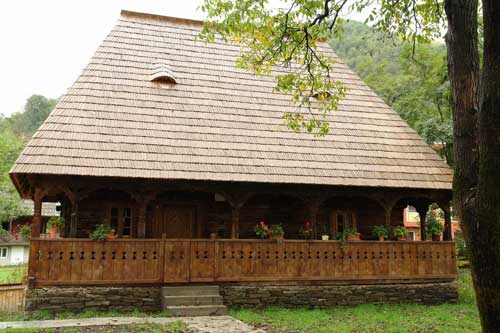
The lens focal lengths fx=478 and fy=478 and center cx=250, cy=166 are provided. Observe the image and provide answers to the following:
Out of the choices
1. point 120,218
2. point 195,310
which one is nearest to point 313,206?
point 195,310

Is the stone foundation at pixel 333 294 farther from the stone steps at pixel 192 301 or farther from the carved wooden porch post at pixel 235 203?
the carved wooden porch post at pixel 235 203

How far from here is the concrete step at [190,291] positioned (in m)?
10.4

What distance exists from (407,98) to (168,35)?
10.6 m

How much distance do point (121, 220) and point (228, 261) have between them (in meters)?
3.02

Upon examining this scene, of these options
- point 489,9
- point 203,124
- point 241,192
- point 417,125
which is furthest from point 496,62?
point 417,125

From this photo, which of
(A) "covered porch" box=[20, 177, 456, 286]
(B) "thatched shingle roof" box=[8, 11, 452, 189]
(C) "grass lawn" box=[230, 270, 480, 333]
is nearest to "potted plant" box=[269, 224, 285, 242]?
(A) "covered porch" box=[20, 177, 456, 286]

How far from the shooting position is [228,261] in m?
11.0

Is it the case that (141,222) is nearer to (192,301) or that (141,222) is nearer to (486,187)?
(192,301)

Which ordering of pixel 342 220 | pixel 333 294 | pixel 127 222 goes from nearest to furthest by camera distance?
pixel 333 294 < pixel 127 222 < pixel 342 220

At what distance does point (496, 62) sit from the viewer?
4.55 metres

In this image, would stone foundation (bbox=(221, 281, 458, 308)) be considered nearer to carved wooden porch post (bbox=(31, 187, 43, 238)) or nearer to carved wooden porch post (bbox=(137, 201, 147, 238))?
carved wooden porch post (bbox=(137, 201, 147, 238))

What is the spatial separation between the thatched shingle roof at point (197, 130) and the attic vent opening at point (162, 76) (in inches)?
4.8

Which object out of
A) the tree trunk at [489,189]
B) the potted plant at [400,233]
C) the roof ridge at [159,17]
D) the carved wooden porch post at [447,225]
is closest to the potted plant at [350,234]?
the potted plant at [400,233]

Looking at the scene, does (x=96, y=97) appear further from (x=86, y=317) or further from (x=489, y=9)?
(x=489, y=9)
